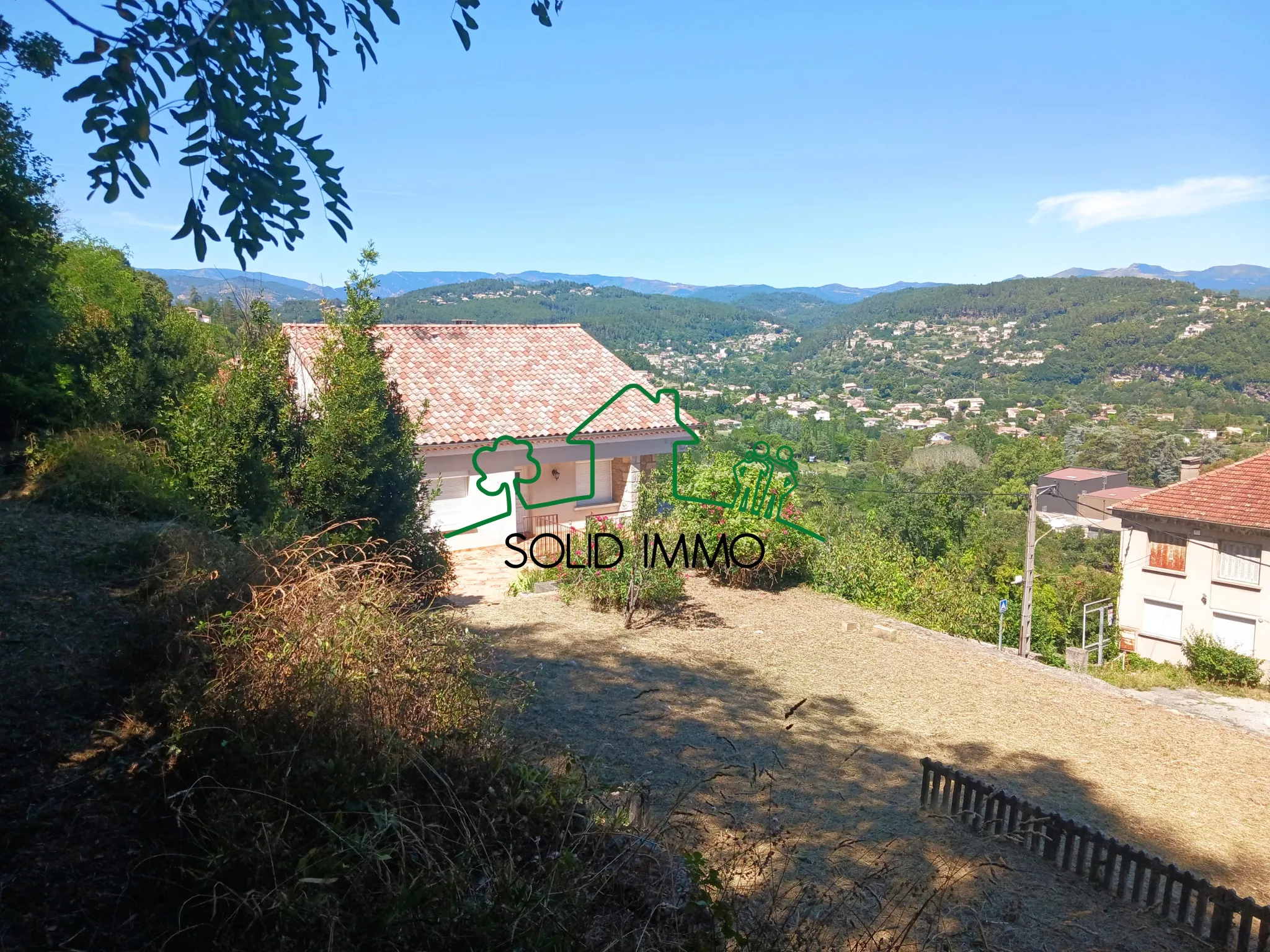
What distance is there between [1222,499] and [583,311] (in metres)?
36.3

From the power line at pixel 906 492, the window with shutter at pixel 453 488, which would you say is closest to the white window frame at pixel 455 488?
the window with shutter at pixel 453 488

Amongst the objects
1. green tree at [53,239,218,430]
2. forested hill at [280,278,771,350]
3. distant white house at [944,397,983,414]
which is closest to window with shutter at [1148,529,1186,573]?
forested hill at [280,278,771,350]

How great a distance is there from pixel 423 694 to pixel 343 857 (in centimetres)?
138

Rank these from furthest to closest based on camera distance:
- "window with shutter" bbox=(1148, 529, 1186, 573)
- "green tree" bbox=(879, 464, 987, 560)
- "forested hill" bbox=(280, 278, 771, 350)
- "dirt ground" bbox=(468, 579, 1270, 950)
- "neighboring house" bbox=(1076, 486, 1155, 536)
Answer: "forested hill" bbox=(280, 278, 771, 350), "green tree" bbox=(879, 464, 987, 560), "neighboring house" bbox=(1076, 486, 1155, 536), "window with shutter" bbox=(1148, 529, 1186, 573), "dirt ground" bbox=(468, 579, 1270, 950)

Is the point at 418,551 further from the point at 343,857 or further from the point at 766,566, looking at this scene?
the point at 343,857

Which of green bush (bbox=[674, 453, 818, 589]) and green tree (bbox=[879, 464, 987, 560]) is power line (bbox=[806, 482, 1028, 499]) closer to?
green tree (bbox=[879, 464, 987, 560])

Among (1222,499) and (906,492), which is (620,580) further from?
(906,492)

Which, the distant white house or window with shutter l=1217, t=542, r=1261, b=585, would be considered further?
the distant white house

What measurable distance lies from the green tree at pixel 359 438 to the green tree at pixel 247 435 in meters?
0.31

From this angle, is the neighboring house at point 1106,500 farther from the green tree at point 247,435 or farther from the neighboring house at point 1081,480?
the green tree at point 247,435

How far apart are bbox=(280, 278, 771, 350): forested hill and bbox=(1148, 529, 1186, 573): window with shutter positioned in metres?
20.2

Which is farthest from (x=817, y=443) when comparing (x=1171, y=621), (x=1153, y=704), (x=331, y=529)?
(x=331, y=529)

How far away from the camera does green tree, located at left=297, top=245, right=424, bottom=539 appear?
358 inches

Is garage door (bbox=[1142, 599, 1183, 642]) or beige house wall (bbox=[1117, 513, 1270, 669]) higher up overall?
beige house wall (bbox=[1117, 513, 1270, 669])
